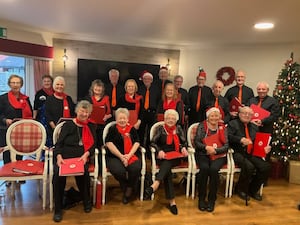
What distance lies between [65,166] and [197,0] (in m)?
2.10

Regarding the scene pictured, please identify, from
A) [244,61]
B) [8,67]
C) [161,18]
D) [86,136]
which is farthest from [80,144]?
[244,61]

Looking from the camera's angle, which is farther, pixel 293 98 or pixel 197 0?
pixel 293 98

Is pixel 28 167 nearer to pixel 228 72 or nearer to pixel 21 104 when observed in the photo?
pixel 21 104

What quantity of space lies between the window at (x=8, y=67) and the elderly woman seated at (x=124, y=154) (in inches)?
106

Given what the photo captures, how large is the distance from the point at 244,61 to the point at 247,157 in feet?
10.0

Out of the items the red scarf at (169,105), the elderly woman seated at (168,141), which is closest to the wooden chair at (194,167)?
the elderly woman seated at (168,141)

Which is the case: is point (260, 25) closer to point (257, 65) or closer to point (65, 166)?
point (257, 65)

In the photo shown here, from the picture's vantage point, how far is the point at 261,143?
11.6 ft

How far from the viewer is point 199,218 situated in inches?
120

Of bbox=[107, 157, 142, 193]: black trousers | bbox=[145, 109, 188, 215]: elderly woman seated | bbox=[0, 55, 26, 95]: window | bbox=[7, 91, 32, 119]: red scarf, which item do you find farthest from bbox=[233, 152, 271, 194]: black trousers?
bbox=[0, 55, 26, 95]: window

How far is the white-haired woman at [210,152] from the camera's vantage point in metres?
3.29

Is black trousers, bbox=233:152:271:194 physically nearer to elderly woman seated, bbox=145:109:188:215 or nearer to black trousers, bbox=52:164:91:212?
elderly woman seated, bbox=145:109:188:215

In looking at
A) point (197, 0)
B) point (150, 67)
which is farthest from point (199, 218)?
point (150, 67)

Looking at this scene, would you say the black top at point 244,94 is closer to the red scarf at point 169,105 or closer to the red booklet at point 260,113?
the red booklet at point 260,113
